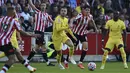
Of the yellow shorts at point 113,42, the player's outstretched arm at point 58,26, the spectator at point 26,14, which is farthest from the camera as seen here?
the spectator at point 26,14

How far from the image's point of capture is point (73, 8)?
978 inches

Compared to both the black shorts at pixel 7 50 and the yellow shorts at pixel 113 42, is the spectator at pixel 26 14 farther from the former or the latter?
the black shorts at pixel 7 50

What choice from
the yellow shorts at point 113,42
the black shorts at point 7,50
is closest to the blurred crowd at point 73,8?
the yellow shorts at point 113,42

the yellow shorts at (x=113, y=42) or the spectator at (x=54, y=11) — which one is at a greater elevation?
the spectator at (x=54, y=11)

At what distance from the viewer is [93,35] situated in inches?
901

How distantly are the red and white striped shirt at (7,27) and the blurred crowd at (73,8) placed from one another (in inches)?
339

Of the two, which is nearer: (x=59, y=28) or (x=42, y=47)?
(x=59, y=28)

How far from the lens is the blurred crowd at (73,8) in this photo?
22938 millimetres

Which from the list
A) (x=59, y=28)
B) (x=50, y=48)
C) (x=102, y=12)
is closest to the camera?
(x=59, y=28)

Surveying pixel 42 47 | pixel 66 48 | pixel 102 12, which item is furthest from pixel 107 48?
pixel 102 12

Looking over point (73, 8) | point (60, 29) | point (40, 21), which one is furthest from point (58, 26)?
point (73, 8)

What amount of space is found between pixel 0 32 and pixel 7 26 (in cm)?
38

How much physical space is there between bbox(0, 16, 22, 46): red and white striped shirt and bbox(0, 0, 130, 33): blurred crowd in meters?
8.62

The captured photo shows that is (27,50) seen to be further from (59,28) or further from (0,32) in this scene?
(0,32)
